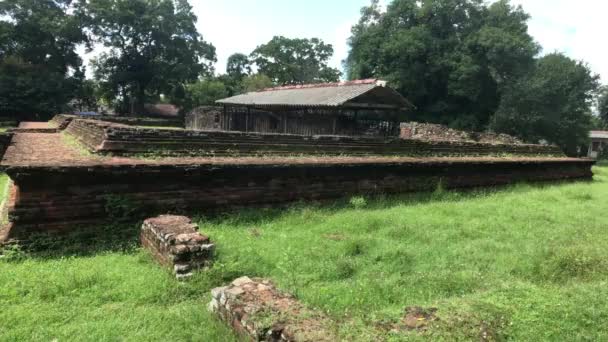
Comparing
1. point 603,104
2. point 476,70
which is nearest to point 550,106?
point 476,70

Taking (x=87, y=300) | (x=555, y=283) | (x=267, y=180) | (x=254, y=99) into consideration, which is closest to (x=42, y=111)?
(x=254, y=99)

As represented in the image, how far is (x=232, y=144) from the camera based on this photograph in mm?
7957

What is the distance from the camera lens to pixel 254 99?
21578mm

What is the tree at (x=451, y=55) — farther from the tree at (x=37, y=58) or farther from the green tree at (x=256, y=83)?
the tree at (x=37, y=58)

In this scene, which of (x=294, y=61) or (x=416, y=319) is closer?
(x=416, y=319)

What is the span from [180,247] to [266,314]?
1700mm

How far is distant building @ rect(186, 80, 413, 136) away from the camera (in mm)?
15317

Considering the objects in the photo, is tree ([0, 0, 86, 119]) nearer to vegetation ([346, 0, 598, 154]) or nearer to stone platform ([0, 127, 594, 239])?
vegetation ([346, 0, 598, 154])

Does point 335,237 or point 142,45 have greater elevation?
point 142,45

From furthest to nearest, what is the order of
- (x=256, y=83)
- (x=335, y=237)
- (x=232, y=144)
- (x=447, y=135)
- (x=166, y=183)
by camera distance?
(x=256, y=83) → (x=447, y=135) → (x=232, y=144) → (x=166, y=183) → (x=335, y=237)

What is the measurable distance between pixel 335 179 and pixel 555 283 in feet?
14.2

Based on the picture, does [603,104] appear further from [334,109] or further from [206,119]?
[206,119]

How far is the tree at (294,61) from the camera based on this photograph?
2173 inches

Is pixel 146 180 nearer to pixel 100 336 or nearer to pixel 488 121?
pixel 100 336
